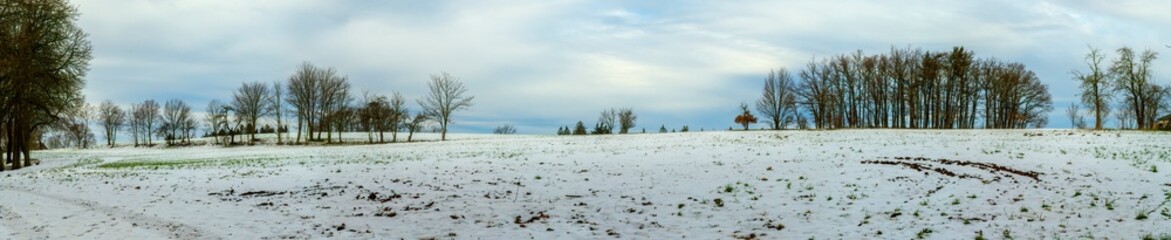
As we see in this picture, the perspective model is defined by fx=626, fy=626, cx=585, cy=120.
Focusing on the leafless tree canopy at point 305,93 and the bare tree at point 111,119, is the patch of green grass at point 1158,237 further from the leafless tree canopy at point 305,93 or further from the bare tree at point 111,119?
the bare tree at point 111,119

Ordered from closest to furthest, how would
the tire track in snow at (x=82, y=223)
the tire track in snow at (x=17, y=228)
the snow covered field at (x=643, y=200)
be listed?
the snow covered field at (x=643, y=200), the tire track in snow at (x=82, y=223), the tire track in snow at (x=17, y=228)

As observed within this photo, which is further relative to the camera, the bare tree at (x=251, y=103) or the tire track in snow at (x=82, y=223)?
the bare tree at (x=251, y=103)

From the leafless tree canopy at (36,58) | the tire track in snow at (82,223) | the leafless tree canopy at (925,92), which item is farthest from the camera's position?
the leafless tree canopy at (925,92)

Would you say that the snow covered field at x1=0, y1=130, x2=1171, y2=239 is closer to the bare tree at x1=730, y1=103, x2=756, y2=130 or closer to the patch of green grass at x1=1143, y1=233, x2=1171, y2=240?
the patch of green grass at x1=1143, y1=233, x2=1171, y2=240

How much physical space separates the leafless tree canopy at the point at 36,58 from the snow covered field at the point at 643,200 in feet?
25.8

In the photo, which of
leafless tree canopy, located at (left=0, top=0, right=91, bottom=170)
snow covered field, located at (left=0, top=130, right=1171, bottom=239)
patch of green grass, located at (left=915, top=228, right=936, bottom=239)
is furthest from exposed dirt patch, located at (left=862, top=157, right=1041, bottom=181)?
leafless tree canopy, located at (left=0, top=0, right=91, bottom=170)

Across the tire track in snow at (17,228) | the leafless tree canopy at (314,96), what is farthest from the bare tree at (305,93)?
the tire track in snow at (17,228)

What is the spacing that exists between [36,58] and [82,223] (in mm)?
25189

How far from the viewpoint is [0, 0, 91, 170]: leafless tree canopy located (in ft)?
93.8

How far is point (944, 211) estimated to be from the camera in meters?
13.4

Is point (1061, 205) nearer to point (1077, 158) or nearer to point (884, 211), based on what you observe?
point (884, 211)

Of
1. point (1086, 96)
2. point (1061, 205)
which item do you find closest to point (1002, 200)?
point (1061, 205)

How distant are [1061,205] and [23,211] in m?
25.0

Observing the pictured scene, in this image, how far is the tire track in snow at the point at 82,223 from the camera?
12.6 meters
